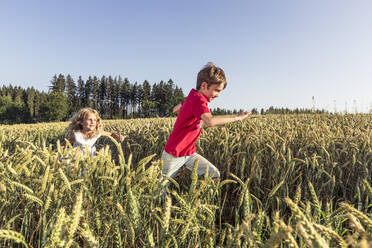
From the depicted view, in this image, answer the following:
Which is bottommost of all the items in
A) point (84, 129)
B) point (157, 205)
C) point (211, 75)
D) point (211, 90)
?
point (157, 205)

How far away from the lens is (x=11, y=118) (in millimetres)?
88000

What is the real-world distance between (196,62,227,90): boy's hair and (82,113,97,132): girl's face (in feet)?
7.79

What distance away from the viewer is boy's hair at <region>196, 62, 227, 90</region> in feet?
9.46

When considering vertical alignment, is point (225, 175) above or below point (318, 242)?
below

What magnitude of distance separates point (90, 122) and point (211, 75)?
262cm

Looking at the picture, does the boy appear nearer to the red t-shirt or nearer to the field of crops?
the red t-shirt

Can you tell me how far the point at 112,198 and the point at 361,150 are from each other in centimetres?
277

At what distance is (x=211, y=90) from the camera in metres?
2.95

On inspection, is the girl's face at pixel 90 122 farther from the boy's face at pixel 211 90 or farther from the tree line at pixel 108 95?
the tree line at pixel 108 95

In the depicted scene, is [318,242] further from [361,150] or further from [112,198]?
[361,150]

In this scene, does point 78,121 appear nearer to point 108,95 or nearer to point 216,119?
point 216,119

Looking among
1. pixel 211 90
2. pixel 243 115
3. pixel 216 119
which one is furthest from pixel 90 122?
pixel 243 115

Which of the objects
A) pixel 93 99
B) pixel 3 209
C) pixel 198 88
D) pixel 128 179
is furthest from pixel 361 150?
pixel 93 99

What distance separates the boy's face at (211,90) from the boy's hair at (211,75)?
0.04 metres
